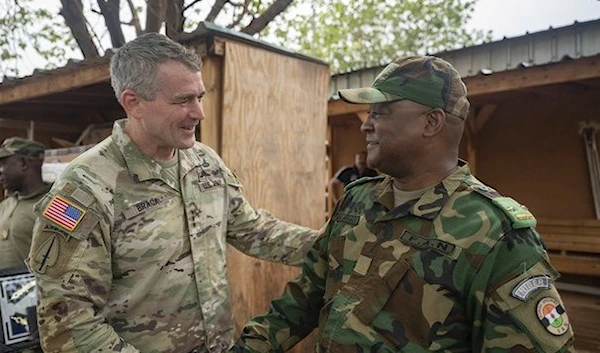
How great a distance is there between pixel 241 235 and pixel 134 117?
763 mm

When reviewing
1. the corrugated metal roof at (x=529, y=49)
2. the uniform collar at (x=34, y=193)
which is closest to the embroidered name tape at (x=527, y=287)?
the uniform collar at (x=34, y=193)

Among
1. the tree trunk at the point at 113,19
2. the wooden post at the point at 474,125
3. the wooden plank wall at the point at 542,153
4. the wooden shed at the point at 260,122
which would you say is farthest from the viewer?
the wooden post at the point at 474,125

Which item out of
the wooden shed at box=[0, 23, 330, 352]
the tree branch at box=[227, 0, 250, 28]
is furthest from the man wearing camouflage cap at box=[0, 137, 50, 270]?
the tree branch at box=[227, 0, 250, 28]

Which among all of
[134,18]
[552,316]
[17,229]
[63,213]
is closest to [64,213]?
[63,213]

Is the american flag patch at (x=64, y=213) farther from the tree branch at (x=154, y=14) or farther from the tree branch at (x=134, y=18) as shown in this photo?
the tree branch at (x=134, y=18)

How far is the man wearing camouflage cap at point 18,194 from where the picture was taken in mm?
3660

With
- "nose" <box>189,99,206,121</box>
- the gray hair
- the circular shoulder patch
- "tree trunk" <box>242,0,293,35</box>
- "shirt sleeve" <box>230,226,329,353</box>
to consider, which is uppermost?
"tree trunk" <box>242,0,293,35</box>

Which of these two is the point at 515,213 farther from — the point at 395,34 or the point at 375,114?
the point at 395,34

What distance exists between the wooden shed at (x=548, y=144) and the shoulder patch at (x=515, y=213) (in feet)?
13.2

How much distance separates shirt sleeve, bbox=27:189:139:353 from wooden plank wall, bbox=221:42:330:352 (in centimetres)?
138

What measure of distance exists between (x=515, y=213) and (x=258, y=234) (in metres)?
1.29

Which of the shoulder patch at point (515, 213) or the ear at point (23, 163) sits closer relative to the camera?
the shoulder patch at point (515, 213)

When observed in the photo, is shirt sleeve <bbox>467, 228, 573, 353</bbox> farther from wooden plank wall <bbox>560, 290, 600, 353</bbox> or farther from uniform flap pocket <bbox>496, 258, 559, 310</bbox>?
wooden plank wall <bbox>560, 290, 600, 353</bbox>

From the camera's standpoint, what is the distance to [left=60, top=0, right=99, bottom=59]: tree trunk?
5.29m
